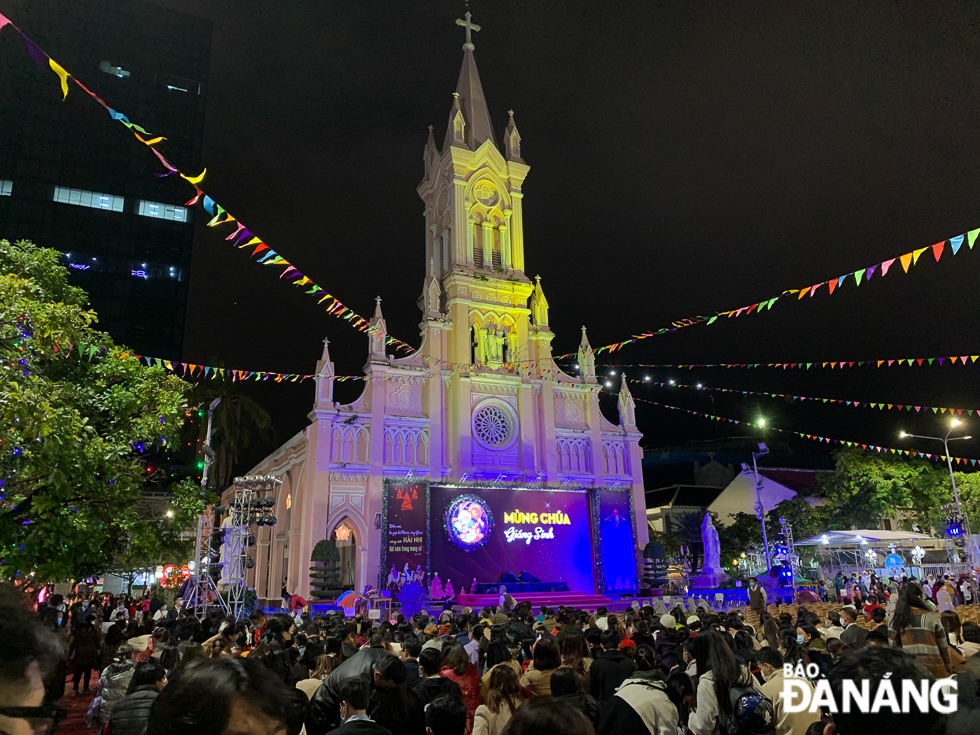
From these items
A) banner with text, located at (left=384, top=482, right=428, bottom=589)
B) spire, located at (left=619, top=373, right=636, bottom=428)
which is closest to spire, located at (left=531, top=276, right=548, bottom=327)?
spire, located at (left=619, top=373, right=636, bottom=428)

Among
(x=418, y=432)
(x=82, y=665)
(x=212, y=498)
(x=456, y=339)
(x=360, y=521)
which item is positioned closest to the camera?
(x=82, y=665)

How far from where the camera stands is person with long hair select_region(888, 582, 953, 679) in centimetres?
608

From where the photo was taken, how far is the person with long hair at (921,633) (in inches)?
239

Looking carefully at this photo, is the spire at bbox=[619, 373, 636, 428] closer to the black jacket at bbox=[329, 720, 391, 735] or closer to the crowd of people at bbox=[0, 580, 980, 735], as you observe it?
the crowd of people at bbox=[0, 580, 980, 735]

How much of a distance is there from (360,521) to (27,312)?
22.1m

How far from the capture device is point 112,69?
58.4 m

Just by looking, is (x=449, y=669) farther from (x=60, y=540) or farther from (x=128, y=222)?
(x=128, y=222)

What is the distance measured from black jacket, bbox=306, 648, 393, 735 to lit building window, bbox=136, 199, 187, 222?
58.7 meters

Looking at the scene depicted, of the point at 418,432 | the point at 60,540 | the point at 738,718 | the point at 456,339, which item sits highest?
the point at 456,339

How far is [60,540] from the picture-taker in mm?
10219

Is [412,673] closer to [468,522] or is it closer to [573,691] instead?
[573,691]

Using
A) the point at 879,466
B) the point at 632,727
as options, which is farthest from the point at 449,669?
the point at 879,466

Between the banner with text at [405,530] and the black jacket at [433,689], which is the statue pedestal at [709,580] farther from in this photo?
the black jacket at [433,689]

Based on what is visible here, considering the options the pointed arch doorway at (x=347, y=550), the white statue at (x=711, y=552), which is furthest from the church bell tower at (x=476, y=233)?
the white statue at (x=711, y=552)
